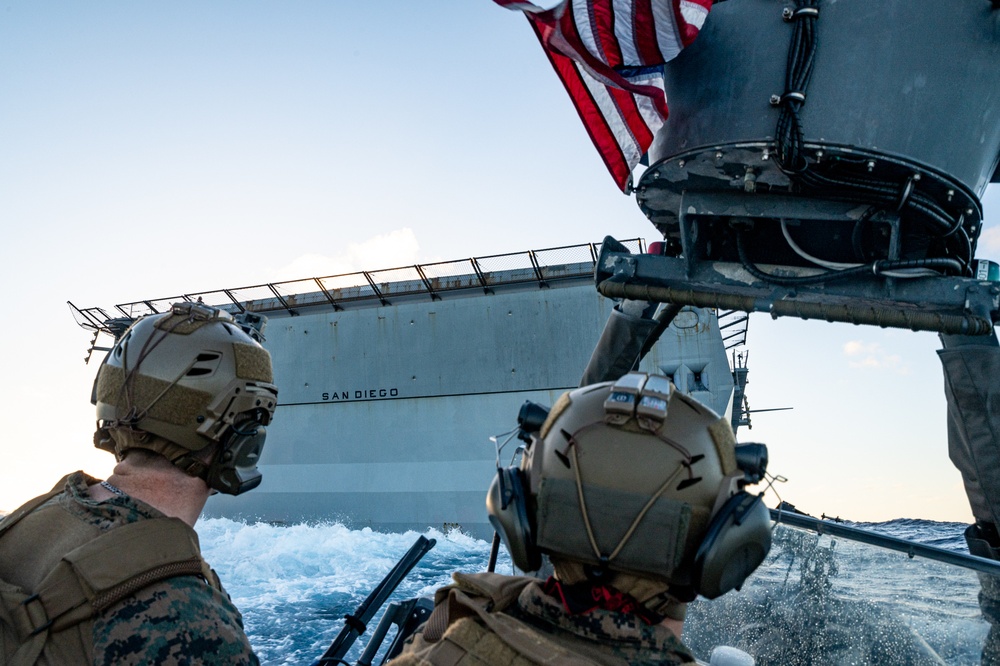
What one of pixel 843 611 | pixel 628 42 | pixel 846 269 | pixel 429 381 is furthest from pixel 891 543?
pixel 429 381

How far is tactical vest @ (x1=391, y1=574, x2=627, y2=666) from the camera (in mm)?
1331

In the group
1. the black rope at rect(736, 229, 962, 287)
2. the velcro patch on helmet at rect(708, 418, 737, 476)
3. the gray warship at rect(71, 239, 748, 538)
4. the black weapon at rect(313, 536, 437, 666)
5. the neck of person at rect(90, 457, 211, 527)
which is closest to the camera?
the velcro patch on helmet at rect(708, 418, 737, 476)

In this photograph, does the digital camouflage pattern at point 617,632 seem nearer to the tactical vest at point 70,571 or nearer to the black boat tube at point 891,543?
the tactical vest at point 70,571

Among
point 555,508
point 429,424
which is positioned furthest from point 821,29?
point 429,424

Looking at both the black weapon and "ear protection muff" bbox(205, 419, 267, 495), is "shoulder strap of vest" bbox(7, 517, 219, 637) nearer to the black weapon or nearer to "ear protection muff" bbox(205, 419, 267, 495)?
"ear protection muff" bbox(205, 419, 267, 495)

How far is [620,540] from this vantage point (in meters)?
1.43

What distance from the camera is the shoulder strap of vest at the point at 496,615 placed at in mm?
1332

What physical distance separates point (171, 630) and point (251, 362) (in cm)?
89

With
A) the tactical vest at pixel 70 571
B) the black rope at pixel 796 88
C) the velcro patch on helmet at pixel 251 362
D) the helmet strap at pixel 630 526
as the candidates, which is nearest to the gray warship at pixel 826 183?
the black rope at pixel 796 88

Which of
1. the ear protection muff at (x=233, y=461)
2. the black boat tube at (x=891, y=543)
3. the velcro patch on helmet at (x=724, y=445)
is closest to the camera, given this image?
the velcro patch on helmet at (x=724, y=445)

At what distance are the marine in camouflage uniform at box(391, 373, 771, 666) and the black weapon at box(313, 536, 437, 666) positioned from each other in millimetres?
1972

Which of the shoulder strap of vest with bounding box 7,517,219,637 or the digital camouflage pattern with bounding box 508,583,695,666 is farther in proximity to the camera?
the shoulder strap of vest with bounding box 7,517,219,637

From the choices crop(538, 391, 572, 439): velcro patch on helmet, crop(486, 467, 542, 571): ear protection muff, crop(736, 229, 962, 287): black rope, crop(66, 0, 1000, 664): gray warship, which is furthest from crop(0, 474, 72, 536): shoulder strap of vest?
crop(736, 229, 962, 287): black rope

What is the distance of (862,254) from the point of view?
4219 millimetres
